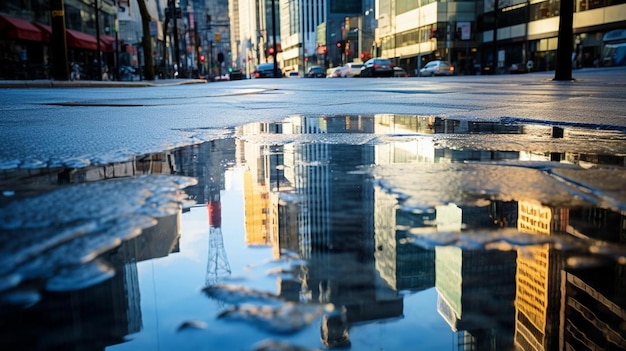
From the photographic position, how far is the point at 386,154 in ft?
9.05

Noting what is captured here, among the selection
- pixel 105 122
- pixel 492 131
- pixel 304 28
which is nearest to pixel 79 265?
pixel 492 131

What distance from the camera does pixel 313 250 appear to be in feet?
4.10

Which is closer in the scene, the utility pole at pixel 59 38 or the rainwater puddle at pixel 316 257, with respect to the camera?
the rainwater puddle at pixel 316 257

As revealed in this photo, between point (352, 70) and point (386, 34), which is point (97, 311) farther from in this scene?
point (386, 34)

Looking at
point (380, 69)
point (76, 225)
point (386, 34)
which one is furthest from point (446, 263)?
point (386, 34)

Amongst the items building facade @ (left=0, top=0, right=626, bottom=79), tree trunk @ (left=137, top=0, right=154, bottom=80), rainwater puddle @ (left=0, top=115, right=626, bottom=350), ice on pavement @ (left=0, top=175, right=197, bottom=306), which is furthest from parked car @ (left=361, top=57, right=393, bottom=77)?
ice on pavement @ (left=0, top=175, right=197, bottom=306)

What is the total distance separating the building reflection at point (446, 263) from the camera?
896mm

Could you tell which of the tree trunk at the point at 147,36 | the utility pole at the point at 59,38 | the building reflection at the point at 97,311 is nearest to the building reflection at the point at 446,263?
the building reflection at the point at 97,311

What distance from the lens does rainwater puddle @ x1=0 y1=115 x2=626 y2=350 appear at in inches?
34.3

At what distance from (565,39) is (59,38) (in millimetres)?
12787

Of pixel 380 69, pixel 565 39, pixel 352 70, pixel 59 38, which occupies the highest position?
pixel 352 70

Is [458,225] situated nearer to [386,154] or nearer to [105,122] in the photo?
[386,154]

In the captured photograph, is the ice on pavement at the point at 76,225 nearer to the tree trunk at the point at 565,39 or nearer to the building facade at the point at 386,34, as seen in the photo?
the tree trunk at the point at 565,39

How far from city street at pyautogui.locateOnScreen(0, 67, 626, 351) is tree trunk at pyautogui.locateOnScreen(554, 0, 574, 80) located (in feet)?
42.8
